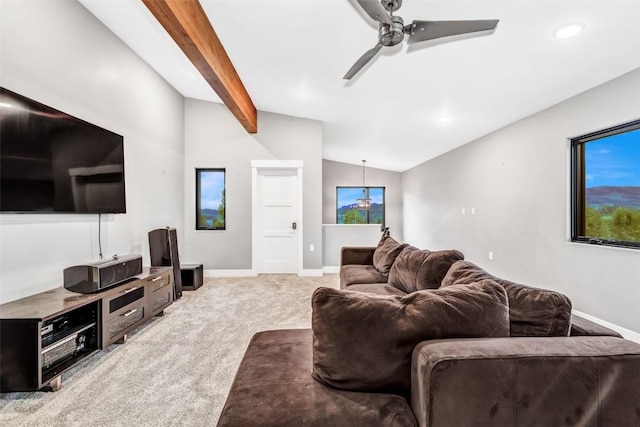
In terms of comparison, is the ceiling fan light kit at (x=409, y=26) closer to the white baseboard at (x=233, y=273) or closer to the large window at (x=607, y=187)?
the large window at (x=607, y=187)

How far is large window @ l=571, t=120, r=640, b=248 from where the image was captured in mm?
2750

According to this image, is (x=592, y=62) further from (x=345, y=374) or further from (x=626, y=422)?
(x=345, y=374)

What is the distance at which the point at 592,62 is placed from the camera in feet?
8.32

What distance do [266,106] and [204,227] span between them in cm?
242

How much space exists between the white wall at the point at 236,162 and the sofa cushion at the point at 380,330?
432 cm

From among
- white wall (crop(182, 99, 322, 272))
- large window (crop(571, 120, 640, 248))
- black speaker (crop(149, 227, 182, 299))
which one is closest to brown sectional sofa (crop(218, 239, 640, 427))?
large window (crop(571, 120, 640, 248))

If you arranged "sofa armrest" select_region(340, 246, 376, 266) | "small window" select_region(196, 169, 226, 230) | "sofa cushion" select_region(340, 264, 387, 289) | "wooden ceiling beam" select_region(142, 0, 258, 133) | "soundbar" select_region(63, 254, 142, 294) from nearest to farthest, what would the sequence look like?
"wooden ceiling beam" select_region(142, 0, 258, 133) < "soundbar" select_region(63, 254, 142, 294) < "sofa cushion" select_region(340, 264, 387, 289) < "sofa armrest" select_region(340, 246, 376, 266) < "small window" select_region(196, 169, 226, 230)

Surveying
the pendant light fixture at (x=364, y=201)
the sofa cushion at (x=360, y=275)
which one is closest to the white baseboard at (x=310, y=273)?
the sofa cushion at (x=360, y=275)

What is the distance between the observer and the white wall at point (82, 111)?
2275mm

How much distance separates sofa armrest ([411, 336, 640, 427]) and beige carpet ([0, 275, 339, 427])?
1.37m

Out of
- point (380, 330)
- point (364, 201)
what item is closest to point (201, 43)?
point (380, 330)

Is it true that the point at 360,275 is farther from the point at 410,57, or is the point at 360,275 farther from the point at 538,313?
the point at 410,57

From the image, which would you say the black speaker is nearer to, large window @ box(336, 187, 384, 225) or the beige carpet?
the beige carpet

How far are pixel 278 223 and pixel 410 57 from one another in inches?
139
